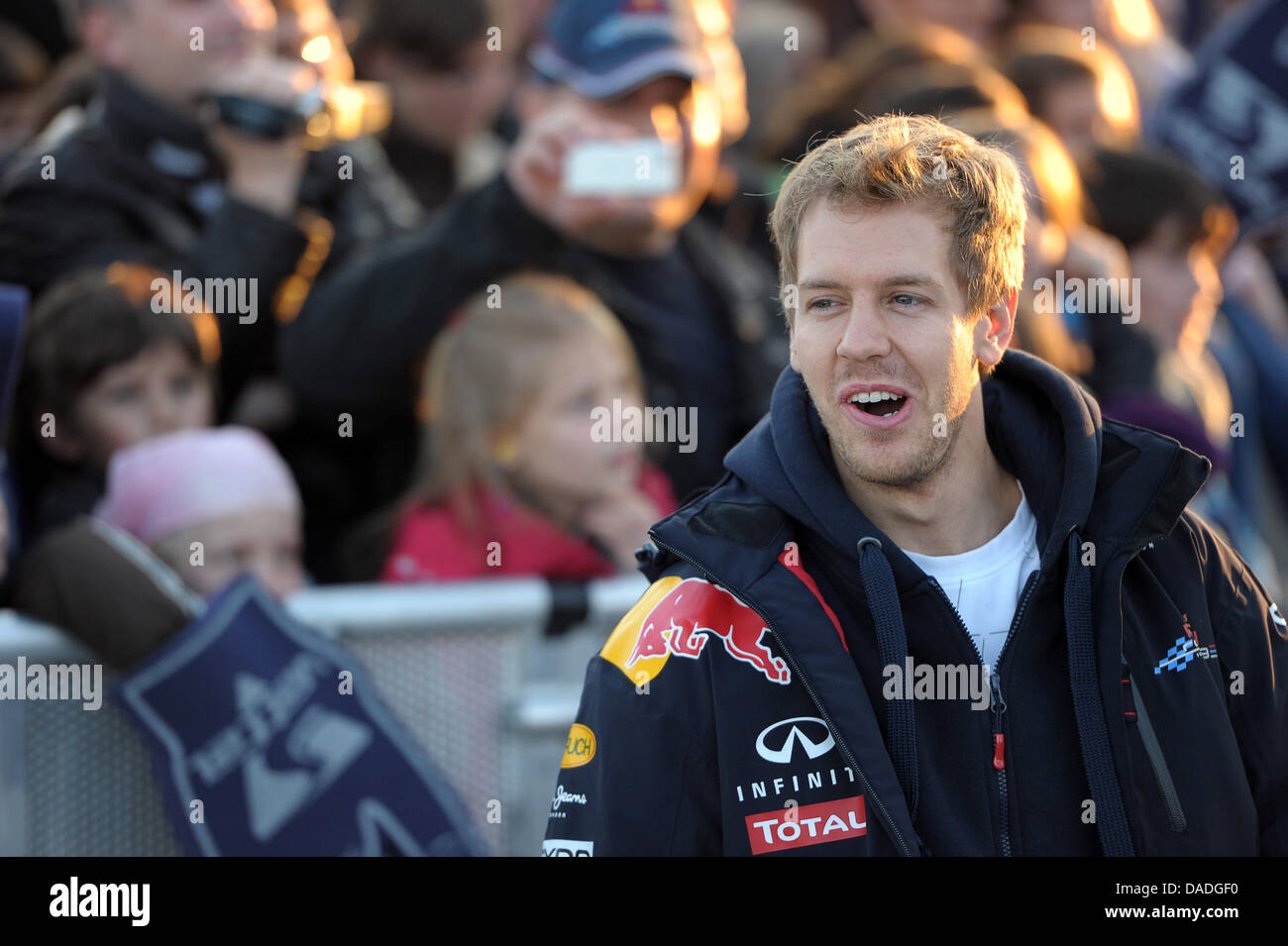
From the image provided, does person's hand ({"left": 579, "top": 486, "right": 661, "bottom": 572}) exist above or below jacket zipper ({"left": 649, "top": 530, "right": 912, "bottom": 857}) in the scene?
above

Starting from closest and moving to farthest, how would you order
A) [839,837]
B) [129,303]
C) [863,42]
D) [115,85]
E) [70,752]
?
[839,837] → [70,752] → [129,303] → [115,85] → [863,42]

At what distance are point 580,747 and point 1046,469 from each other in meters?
0.91

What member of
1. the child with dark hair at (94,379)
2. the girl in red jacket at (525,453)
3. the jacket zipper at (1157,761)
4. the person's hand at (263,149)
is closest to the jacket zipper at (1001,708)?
the jacket zipper at (1157,761)

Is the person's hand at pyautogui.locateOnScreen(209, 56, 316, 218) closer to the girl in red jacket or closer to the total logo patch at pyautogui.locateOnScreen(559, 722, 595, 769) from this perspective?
the girl in red jacket

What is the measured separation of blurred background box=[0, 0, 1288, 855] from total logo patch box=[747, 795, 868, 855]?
160cm

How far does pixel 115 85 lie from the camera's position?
4500mm

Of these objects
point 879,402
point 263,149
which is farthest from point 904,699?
point 263,149

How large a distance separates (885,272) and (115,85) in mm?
2810

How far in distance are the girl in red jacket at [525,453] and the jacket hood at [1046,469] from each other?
1.61 metres

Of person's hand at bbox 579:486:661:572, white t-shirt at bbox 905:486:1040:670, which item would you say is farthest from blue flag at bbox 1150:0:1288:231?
white t-shirt at bbox 905:486:1040:670

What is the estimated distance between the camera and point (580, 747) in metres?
2.49

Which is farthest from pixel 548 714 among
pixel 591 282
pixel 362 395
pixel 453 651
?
pixel 591 282

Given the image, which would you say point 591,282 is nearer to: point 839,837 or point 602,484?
point 602,484

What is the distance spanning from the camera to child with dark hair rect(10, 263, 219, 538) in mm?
4102
